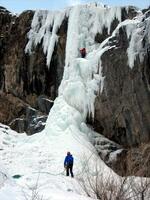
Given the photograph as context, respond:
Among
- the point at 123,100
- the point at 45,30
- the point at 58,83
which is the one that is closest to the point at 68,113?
the point at 123,100

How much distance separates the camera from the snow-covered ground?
910 inches

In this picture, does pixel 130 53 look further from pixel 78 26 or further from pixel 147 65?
pixel 78 26

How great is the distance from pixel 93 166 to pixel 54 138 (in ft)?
11.2

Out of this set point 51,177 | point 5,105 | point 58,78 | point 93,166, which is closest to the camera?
point 51,177

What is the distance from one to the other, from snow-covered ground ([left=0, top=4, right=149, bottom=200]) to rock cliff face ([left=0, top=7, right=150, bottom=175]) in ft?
1.53

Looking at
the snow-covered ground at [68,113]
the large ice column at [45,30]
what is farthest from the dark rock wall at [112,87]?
the snow-covered ground at [68,113]

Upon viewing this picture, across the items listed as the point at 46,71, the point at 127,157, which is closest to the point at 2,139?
the point at 46,71

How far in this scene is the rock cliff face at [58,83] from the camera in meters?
24.8

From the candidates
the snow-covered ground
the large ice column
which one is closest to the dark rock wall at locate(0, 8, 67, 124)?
the large ice column

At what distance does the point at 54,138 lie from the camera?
2588 cm

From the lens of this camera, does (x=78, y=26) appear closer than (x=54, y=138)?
No

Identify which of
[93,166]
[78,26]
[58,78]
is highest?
[78,26]

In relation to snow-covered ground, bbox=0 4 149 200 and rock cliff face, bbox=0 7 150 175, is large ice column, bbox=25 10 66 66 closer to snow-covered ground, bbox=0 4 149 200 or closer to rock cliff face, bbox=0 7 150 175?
snow-covered ground, bbox=0 4 149 200

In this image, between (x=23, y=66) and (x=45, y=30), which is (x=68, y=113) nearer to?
(x=23, y=66)
